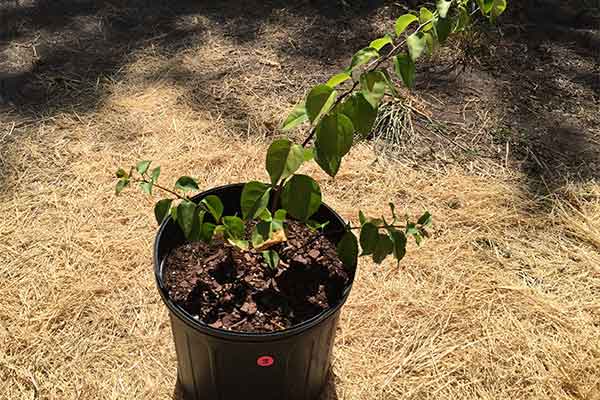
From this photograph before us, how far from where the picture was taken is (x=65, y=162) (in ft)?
7.79

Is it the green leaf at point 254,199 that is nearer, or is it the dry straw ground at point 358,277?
the green leaf at point 254,199

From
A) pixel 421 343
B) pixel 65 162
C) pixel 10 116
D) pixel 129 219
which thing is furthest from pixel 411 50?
pixel 10 116

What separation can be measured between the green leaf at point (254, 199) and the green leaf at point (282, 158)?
110 millimetres

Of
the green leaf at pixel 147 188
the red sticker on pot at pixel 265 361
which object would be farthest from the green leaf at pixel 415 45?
the red sticker on pot at pixel 265 361

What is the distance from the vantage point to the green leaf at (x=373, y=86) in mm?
990

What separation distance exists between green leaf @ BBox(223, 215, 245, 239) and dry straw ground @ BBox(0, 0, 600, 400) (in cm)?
70

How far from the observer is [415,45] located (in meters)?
1.01

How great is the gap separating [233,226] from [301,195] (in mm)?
191

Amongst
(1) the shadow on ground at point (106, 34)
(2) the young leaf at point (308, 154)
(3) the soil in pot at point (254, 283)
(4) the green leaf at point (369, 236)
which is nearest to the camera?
(2) the young leaf at point (308, 154)

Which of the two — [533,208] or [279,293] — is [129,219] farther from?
[533,208]

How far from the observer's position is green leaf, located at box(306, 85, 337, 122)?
1.00 meters

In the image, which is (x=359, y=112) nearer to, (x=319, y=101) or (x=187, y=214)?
(x=319, y=101)

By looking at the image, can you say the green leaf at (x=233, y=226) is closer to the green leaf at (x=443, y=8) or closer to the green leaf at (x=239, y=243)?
the green leaf at (x=239, y=243)

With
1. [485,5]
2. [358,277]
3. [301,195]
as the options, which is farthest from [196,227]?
[358,277]
